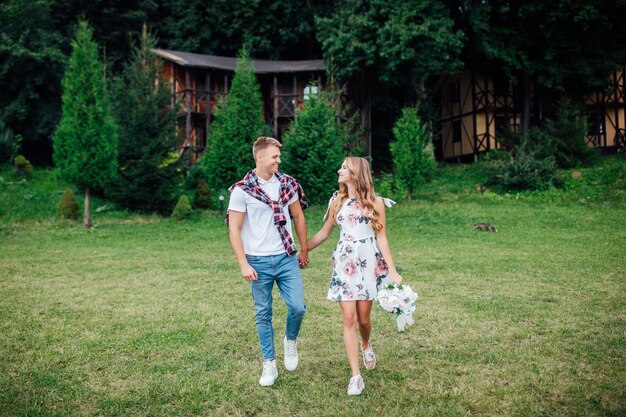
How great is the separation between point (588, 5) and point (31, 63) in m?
31.9

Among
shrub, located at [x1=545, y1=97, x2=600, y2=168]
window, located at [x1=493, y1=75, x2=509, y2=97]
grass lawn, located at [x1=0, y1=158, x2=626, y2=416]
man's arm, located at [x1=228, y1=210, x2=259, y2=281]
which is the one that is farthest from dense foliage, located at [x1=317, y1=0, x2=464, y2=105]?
man's arm, located at [x1=228, y1=210, x2=259, y2=281]

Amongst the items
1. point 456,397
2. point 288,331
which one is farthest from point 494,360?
point 288,331

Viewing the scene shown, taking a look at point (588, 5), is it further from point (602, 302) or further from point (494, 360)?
point (494, 360)

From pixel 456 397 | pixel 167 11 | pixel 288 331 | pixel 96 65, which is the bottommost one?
pixel 456 397

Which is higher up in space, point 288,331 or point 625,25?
point 625,25

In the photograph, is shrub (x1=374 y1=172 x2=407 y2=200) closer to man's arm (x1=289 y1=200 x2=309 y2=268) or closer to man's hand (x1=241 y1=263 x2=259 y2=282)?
man's arm (x1=289 y1=200 x2=309 y2=268)

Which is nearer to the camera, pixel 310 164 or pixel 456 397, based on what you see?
pixel 456 397

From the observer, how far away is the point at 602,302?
315 inches

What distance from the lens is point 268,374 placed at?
510 cm

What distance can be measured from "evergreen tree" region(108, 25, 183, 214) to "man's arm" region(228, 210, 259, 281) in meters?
18.6

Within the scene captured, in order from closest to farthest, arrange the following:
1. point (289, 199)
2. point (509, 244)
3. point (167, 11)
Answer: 1. point (289, 199)
2. point (509, 244)
3. point (167, 11)

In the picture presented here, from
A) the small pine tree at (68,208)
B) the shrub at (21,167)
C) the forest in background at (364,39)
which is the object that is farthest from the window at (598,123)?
the shrub at (21,167)

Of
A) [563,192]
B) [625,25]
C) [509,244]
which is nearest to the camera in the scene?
[509,244]

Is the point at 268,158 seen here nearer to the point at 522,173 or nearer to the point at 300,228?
the point at 300,228
